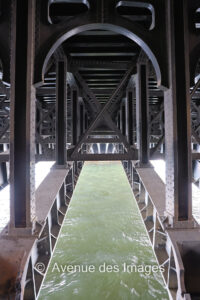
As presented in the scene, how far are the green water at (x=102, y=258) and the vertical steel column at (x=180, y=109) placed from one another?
503 centimetres

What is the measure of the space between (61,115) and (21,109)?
347 centimetres

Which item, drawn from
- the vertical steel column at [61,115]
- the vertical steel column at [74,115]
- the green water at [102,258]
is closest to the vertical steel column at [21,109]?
the vertical steel column at [61,115]

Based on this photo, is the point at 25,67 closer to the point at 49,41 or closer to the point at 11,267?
the point at 49,41

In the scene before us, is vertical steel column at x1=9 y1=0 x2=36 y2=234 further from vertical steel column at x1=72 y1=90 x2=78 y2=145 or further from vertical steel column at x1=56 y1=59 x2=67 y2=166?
vertical steel column at x1=72 y1=90 x2=78 y2=145

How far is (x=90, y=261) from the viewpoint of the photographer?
8.49 meters

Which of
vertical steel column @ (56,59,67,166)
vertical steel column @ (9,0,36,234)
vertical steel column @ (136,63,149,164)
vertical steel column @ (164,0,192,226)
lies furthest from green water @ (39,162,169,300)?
vertical steel column @ (9,0,36,234)

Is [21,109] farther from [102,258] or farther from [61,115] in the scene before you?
[102,258]

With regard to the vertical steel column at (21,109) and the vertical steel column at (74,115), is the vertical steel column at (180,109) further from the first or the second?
the vertical steel column at (74,115)

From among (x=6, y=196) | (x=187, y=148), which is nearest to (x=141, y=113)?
(x=187, y=148)

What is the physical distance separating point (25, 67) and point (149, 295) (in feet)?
26.1

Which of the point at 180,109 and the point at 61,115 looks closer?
the point at 180,109

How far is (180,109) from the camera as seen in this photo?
3779mm

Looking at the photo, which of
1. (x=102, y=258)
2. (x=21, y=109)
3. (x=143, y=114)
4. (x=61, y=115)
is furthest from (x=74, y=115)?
(x=21, y=109)

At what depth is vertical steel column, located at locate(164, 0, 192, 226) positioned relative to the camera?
3715mm
